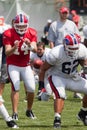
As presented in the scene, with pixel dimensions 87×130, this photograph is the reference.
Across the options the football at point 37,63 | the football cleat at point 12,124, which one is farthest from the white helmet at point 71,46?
the football at point 37,63

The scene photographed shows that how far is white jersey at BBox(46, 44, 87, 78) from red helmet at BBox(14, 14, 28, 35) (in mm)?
776

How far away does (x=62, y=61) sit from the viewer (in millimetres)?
8641

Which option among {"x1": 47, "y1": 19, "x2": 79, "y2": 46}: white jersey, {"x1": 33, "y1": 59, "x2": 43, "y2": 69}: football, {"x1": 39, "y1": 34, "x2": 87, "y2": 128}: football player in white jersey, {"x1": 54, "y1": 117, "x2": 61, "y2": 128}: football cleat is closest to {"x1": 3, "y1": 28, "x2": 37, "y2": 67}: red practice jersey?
{"x1": 39, "y1": 34, "x2": 87, "y2": 128}: football player in white jersey

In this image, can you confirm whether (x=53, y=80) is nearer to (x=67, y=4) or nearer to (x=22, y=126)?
(x=22, y=126)

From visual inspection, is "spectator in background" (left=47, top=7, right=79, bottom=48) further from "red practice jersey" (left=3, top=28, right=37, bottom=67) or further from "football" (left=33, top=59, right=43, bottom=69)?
"red practice jersey" (left=3, top=28, right=37, bottom=67)

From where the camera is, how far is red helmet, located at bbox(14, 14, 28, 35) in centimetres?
923

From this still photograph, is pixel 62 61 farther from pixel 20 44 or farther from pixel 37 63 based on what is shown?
pixel 37 63

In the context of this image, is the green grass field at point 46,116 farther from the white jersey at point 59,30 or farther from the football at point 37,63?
the white jersey at point 59,30

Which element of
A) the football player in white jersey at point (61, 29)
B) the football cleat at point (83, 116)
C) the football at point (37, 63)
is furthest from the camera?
the football player in white jersey at point (61, 29)

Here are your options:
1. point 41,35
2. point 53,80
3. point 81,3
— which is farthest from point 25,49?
point 41,35

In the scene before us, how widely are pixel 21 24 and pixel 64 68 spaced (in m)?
0.98

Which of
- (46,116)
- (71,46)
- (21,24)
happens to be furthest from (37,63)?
(71,46)

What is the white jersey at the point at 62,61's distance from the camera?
8555mm

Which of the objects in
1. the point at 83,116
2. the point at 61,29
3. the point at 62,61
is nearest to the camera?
the point at 62,61
